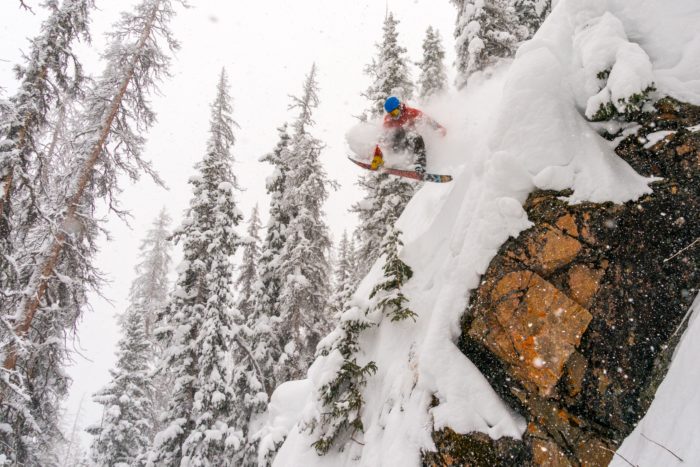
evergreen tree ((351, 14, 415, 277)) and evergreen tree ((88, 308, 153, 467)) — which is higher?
evergreen tree ((351, 14, 415, 277))

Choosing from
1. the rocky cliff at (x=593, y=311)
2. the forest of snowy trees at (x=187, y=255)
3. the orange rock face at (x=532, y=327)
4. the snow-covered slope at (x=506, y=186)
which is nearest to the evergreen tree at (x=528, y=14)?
the forest of snowy trees at (x=187, y=255)

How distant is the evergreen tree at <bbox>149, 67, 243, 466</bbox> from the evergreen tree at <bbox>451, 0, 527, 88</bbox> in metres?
10.5

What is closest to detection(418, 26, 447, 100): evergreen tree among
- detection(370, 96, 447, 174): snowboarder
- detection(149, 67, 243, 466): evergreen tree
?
detection(370, 96, 447, 174): snowboarder

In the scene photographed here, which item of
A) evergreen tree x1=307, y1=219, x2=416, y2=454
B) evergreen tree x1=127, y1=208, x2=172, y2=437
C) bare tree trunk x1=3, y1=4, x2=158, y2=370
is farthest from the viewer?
evergreen tree x1=127, y1=208, x2=172, y2=437

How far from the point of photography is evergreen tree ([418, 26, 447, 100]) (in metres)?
19.2

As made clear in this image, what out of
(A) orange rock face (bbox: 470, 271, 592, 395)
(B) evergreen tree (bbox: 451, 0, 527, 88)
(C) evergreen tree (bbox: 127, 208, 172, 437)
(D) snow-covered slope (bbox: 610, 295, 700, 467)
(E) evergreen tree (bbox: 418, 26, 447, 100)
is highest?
(E) evergreen tree (bbox: 418, 26, 447, 100)

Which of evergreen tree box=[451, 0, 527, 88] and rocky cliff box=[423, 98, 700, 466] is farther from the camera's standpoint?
evergreen tree box=[451, 0, 527, 88]

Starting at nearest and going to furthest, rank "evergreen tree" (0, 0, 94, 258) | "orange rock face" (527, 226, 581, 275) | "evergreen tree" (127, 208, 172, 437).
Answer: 1. "orange rock face" (527, 226, 581, 275)
2. "evergreen tree" (0, 0, 94, 258)
3. "evergreen tree" (127, 208, 172, 437)

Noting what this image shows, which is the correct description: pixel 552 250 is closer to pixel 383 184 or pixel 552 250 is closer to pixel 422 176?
pixel 422 176

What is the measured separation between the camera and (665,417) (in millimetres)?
3969

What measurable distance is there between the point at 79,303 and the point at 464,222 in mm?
10949

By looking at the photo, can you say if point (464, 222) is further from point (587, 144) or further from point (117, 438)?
point (117, 438)

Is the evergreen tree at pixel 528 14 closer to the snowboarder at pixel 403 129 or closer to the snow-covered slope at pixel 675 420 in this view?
the snowboarder at pixel 403 129

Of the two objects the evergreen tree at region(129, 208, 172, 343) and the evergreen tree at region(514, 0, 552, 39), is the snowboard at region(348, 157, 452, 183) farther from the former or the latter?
the evergreen tree at region(129, 208, 172, 343)
